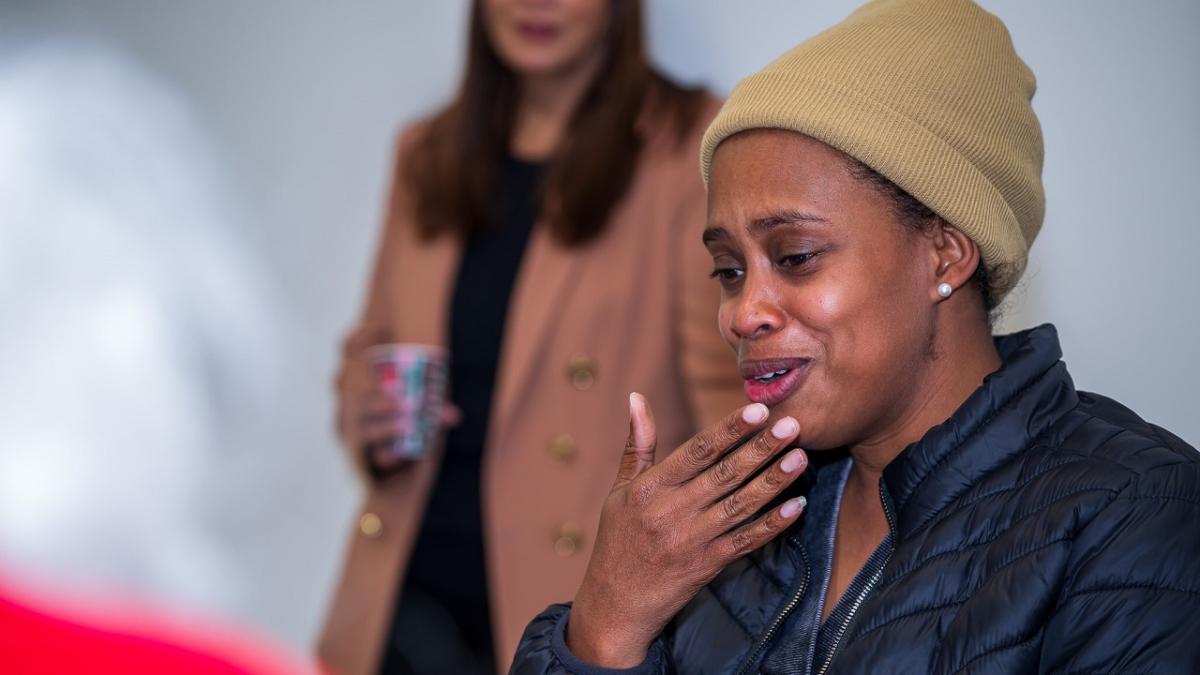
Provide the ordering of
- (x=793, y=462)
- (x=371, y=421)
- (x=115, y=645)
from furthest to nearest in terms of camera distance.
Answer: (x=115, y=645) → (x=371, y=421) → (x=793, y=462)

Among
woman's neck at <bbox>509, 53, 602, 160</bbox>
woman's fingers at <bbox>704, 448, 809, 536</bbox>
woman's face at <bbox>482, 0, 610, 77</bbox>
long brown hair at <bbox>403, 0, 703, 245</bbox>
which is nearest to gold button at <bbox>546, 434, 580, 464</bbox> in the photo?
long brown hair at <bbox>403, 0, 703, 245</bbox>

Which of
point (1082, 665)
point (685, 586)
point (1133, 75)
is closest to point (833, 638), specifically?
point (685, 586)

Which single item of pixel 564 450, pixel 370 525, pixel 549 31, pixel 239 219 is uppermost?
pixel 549 31

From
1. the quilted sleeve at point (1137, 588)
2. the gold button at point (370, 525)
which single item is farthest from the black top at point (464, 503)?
the quilted sleeve at point (1137, 588)

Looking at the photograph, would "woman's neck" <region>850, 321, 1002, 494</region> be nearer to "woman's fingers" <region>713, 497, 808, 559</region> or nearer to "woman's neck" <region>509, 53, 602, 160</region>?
"woman's fingers" <region>713, 497, 808, 559</region>

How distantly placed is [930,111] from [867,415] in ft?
1.13

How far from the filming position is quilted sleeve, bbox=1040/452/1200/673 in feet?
3.92

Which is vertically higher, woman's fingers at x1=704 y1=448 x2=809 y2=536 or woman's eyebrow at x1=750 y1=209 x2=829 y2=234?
woman's eyebrow at x1=750 y1=209 x2=829 y2=234

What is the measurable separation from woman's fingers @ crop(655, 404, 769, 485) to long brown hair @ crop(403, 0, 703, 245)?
3.70 feet

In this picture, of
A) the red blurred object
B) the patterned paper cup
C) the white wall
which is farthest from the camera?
the white wall

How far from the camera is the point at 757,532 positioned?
4.54 ft

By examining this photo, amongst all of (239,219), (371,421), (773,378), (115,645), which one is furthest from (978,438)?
(239,219)

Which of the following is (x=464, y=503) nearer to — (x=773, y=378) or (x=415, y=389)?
(x=415, y=389)

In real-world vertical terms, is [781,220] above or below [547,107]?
below
